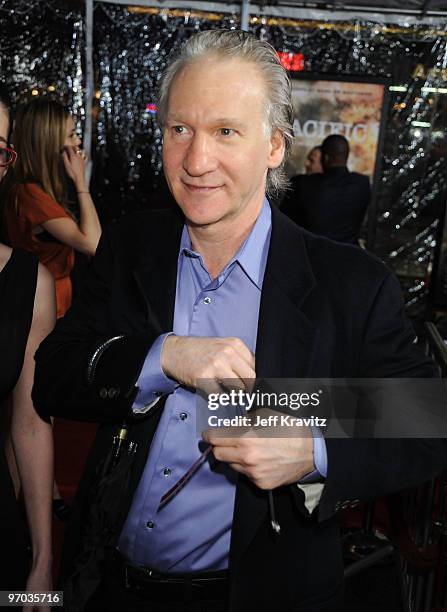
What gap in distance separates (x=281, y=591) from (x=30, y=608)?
0.60 metres

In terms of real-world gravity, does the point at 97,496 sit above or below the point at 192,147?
below

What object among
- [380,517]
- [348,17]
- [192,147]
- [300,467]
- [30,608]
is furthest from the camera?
[348,17]

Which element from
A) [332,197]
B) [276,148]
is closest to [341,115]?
[332,197]

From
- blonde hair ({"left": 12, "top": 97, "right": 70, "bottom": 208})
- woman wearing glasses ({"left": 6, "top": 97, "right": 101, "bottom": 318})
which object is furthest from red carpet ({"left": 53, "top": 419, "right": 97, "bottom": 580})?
blonde hair ({"left": 12, "top": 97, "right": 70, "bottom": 208})

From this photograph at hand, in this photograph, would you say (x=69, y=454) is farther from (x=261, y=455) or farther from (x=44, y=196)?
(x=261, y=455)

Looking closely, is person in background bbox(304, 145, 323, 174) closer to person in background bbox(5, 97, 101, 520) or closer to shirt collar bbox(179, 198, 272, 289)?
person in background bbox(5, 97, 101, 520)

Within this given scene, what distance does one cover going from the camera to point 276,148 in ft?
4.71

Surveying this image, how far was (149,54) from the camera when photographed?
6.46 meters

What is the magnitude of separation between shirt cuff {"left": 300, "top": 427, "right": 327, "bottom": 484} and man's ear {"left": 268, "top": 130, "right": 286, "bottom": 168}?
0.56 meters

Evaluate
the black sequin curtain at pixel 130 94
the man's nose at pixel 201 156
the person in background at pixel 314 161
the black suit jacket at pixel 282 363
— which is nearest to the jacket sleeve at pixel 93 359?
the black suit jacket at pixel 282 363

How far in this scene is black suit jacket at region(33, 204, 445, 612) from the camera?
1271 mm

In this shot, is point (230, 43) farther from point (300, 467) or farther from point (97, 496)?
point (97, 496)

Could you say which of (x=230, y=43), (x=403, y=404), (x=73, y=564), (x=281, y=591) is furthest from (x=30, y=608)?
(x=230, y=43)

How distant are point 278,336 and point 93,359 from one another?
0.36m
